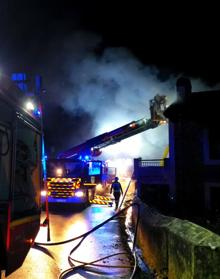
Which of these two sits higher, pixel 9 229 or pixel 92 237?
pixel 9 229

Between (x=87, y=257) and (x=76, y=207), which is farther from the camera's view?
(x=76, y=207)

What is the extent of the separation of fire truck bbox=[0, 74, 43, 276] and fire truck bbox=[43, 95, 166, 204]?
1085cm

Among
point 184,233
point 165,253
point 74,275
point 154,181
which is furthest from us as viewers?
point 154,181

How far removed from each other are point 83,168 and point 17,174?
1262cm

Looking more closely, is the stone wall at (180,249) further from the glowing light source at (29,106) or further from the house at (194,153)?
the house at (194,153)

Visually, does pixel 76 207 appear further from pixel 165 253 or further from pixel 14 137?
pixel 14 137

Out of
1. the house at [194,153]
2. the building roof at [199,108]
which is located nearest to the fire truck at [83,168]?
the house at [194,153]

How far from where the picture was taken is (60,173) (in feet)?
53.8

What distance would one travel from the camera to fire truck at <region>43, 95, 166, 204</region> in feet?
51.9

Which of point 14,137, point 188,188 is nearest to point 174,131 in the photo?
point 188,188

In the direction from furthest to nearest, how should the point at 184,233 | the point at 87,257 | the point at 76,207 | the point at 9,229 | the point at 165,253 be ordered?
the point at 76,207 < the point at 87,257 < the point at 165,253 < the point at 184,233 < the point at 9,229

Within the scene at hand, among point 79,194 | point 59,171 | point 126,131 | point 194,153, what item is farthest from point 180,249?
point 126,131

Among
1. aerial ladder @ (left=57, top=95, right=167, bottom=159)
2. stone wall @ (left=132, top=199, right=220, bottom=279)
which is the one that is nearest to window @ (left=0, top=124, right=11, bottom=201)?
stone wall @ (left=132, top=199, right=220, bottom=279)

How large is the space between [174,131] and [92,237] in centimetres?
758
